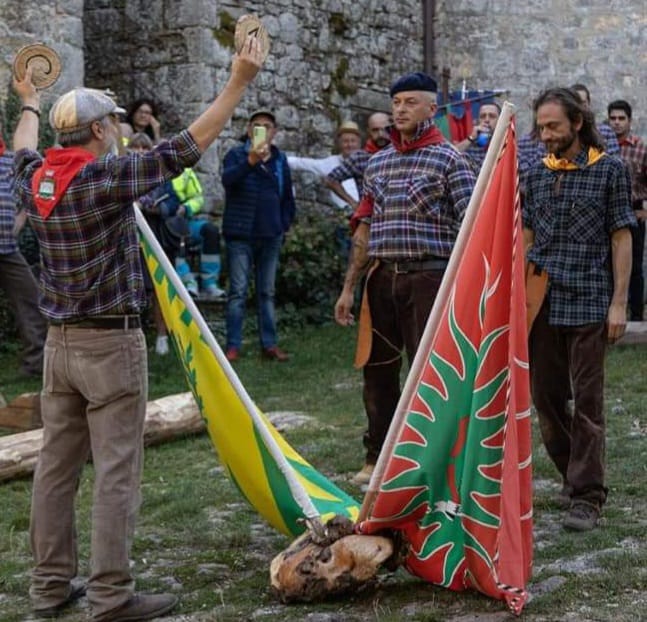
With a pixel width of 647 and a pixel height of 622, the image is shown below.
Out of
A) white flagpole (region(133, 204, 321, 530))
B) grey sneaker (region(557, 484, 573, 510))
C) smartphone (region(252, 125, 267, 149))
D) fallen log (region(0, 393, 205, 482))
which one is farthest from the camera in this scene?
smartphone (region(252, 125, 267, 149))

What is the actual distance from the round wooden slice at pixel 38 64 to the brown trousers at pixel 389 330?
6.28 feet

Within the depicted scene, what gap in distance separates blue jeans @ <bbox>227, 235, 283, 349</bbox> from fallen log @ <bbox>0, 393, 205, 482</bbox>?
248 cm

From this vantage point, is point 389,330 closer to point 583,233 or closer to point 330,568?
point 583,233

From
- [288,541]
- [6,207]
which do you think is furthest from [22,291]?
[288,541]

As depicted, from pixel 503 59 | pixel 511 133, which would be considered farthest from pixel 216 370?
pixel 503 59

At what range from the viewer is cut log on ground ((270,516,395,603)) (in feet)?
14.9

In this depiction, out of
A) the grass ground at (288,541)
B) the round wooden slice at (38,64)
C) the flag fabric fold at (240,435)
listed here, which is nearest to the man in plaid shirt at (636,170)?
the grass ground at (288,541)

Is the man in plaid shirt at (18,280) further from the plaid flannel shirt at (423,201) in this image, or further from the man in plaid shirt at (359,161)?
the plaid flannel shirt at (423,201)

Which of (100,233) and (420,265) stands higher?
(100,233)

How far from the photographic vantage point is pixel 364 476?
21.3ft

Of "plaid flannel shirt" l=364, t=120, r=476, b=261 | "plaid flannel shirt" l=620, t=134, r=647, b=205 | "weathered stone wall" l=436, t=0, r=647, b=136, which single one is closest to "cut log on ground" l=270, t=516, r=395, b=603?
"plaid flannel shirt" l=364, t=120, r=476, b=261

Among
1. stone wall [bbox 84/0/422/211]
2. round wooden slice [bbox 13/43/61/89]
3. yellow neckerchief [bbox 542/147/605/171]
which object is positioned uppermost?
stone wall [bbox 84/0/422/211]

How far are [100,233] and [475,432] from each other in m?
1.45

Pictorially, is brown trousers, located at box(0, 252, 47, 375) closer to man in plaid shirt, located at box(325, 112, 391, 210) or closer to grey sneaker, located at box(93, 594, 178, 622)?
man in plaid shirt, located at box(325, 112, 391, 210)
